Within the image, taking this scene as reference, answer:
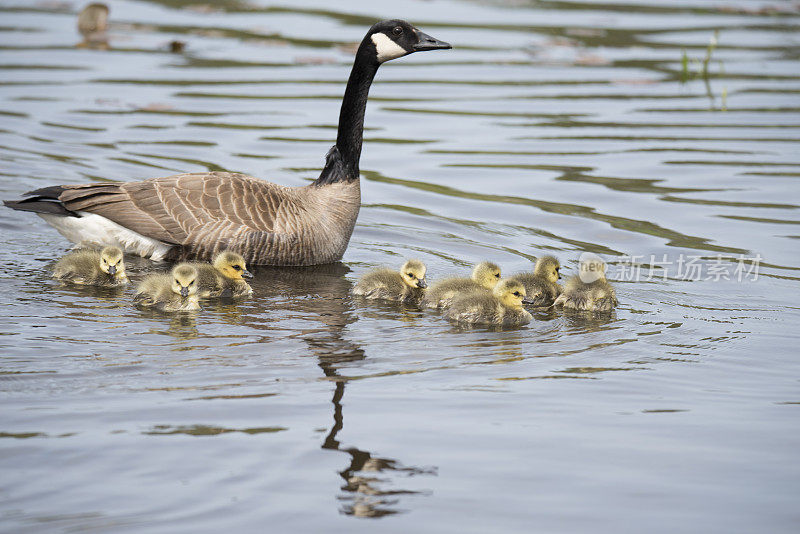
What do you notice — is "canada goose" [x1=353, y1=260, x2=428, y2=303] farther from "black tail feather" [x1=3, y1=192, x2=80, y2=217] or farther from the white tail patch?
"black tail feather" [x1=3, y1=192, x2=80, y2=217]

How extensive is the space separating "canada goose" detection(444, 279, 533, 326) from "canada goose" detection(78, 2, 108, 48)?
13256mm

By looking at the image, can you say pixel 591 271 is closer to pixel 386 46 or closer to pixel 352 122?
pixel 352 122

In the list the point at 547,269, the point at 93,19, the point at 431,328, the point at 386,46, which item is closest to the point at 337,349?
the point at 431,328

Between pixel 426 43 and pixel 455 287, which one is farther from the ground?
pixel 426 43

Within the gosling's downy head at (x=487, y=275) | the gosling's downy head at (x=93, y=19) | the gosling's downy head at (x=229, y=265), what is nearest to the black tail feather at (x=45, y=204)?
the gosling's downy head at (x=229, y=265)

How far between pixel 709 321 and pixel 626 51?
39.2 ft

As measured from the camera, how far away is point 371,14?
71.2ft

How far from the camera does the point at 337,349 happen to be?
759 centimetres

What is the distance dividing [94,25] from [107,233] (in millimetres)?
11451

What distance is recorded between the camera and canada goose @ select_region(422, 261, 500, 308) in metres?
8.52

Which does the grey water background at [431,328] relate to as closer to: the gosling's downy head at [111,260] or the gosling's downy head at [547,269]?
the gosling's downy head at [111,260]

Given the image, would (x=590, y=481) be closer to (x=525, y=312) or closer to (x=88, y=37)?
(x=525, y=312)

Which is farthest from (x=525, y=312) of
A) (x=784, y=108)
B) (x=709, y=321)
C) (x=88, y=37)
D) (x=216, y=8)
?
(x=216, y=8)

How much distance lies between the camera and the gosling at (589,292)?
8.52 m
